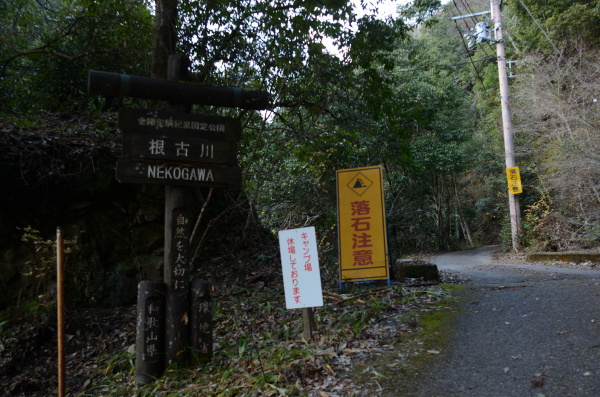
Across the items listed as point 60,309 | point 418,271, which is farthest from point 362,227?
point 60,309

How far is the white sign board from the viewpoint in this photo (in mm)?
4191

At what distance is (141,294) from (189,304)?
499 mm

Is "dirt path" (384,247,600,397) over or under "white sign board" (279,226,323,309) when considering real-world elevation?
under

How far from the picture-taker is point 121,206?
7617 mm

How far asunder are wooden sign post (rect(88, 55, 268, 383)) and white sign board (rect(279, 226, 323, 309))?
2.85 feet

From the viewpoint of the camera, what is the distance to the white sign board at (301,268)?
419 cm

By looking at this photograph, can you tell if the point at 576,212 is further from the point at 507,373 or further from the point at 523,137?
the point at 507,373

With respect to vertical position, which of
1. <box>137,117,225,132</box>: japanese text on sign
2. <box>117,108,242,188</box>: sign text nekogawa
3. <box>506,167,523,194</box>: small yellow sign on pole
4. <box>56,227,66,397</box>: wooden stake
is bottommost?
<box>56,227,66,397</box>: wooden stake

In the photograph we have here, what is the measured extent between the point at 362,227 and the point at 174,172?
346 cm

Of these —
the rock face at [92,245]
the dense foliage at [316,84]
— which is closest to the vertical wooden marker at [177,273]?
the dense foliage at [316,84]

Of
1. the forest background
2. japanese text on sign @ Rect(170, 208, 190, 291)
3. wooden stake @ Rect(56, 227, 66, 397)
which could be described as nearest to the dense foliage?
the forest background

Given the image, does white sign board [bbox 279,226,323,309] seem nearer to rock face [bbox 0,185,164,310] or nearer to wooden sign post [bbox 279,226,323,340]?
wooden sign post [bbox 279,226,323,340]

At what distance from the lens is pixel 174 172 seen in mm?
4168

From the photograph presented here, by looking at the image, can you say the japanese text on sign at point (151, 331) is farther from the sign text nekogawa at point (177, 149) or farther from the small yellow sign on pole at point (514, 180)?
the small yellow sign on pole at point (514, 180)
